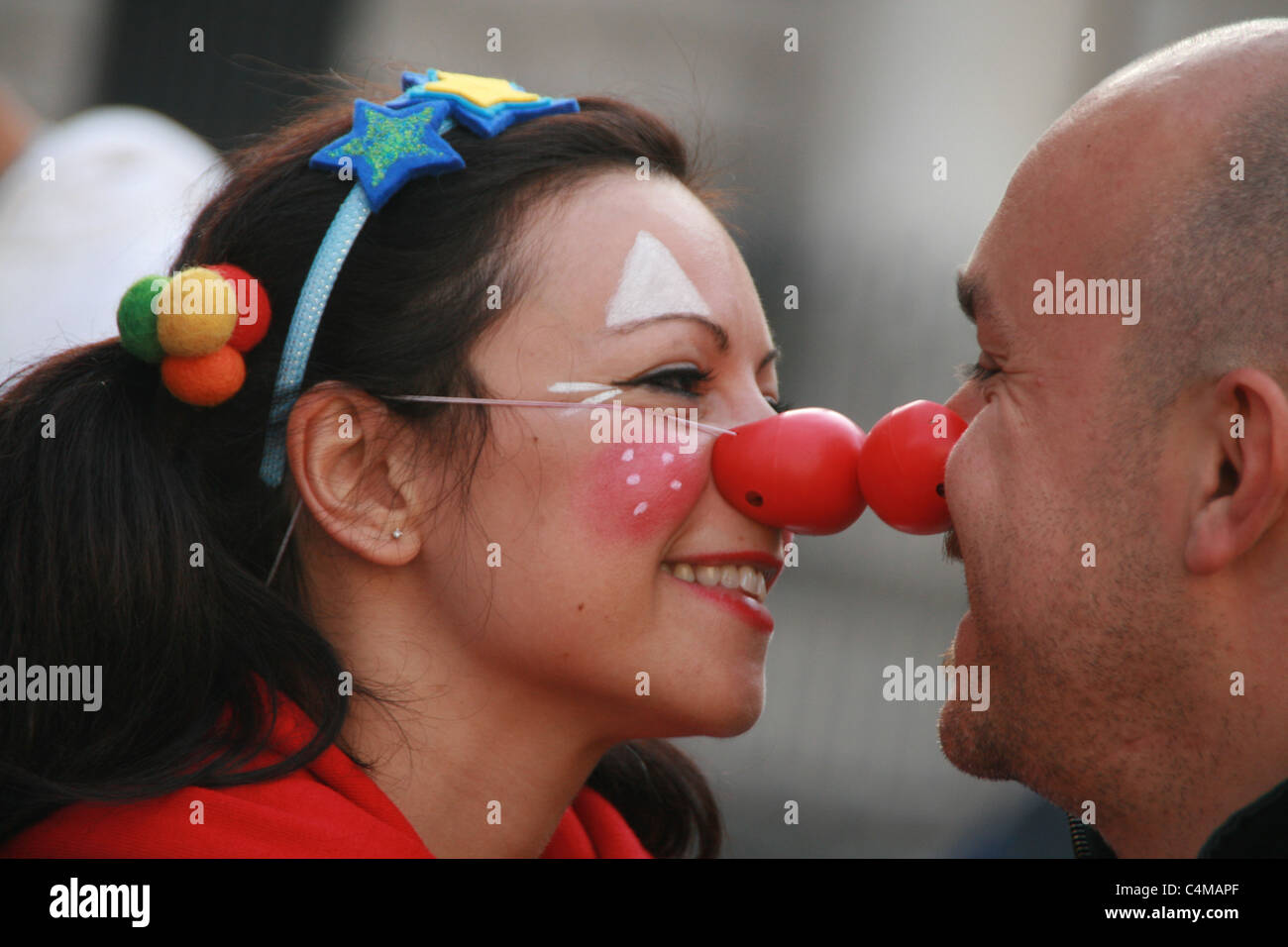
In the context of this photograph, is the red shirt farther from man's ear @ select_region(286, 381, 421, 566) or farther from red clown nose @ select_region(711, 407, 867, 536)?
red clown nose @ select_region(711, 407, 867, 536)

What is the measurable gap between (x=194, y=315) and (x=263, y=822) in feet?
3.86

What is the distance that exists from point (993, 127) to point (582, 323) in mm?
7643

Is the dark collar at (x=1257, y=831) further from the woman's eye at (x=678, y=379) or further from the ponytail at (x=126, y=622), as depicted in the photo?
the ponytail at (x=126, y=622)

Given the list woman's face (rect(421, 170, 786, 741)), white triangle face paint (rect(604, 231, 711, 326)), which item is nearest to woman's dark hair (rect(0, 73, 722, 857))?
woman's face (rect(421, 170, 786, 741))

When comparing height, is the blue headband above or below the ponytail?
above

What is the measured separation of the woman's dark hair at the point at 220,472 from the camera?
314 centimetres

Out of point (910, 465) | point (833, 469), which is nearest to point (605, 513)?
point (833, 469)

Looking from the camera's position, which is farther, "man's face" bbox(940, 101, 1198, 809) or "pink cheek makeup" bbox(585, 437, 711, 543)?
"pink cheek makeup" bbox(585, 437, 711, 543)

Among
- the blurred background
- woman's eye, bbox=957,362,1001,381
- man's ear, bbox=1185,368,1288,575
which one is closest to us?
man's ear, bbox=1185,368,1288,575

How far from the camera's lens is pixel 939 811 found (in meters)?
8.56

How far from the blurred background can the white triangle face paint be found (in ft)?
10.5

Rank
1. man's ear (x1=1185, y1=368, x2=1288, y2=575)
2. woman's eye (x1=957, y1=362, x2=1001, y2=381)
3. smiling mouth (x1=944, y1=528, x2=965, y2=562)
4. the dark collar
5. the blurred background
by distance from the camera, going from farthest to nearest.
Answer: the blurred background
smiling mouth (x1=944, y1=528, x2=965, y2=562)
woman's eye (x1=957, y1=362, x2=1001, y2=381)
man's ear (x1=1185, y1=368, x2=1288, y2=575)
the dark collar

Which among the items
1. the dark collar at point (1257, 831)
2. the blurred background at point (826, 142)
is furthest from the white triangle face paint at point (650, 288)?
the blurred background at point (826, 142)

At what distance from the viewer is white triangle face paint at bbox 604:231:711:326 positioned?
344 centimetres
